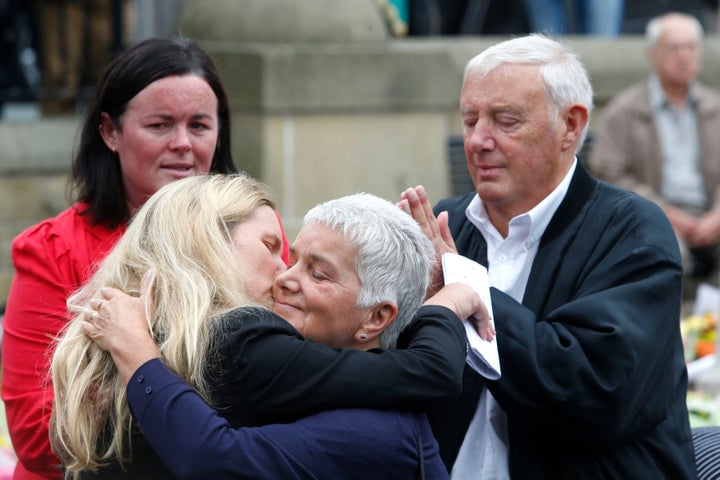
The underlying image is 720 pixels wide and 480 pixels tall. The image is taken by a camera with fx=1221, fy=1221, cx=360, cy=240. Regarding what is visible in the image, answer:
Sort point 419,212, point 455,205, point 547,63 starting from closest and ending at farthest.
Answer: point 419,212 → point 547,63 → point 455,205

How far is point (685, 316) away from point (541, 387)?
4836 mm

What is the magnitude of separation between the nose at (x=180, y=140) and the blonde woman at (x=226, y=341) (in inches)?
23.4

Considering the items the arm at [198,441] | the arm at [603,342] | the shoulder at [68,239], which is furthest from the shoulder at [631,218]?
the shoulder at [68,239]

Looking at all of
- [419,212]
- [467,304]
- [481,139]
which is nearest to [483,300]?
[467,304]

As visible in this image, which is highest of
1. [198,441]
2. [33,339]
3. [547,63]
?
[547,63]

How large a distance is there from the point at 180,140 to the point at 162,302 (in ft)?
2.77

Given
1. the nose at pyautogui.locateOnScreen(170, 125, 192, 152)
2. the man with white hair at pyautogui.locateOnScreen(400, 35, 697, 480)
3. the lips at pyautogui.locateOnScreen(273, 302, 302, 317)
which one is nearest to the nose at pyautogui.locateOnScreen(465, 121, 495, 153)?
the man with white hair at pyautogui.locateOnScreen(400, 35, 697, 480)

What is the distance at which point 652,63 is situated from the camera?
7.60 metres

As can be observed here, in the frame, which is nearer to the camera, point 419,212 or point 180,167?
point 419,212

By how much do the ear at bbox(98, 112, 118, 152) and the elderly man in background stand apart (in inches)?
184

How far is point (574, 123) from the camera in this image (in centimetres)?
320

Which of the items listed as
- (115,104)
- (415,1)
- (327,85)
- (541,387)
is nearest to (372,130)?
(327,85)

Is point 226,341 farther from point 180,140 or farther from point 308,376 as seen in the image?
point 180,140

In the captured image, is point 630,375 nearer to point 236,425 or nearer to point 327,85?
point 236,425
